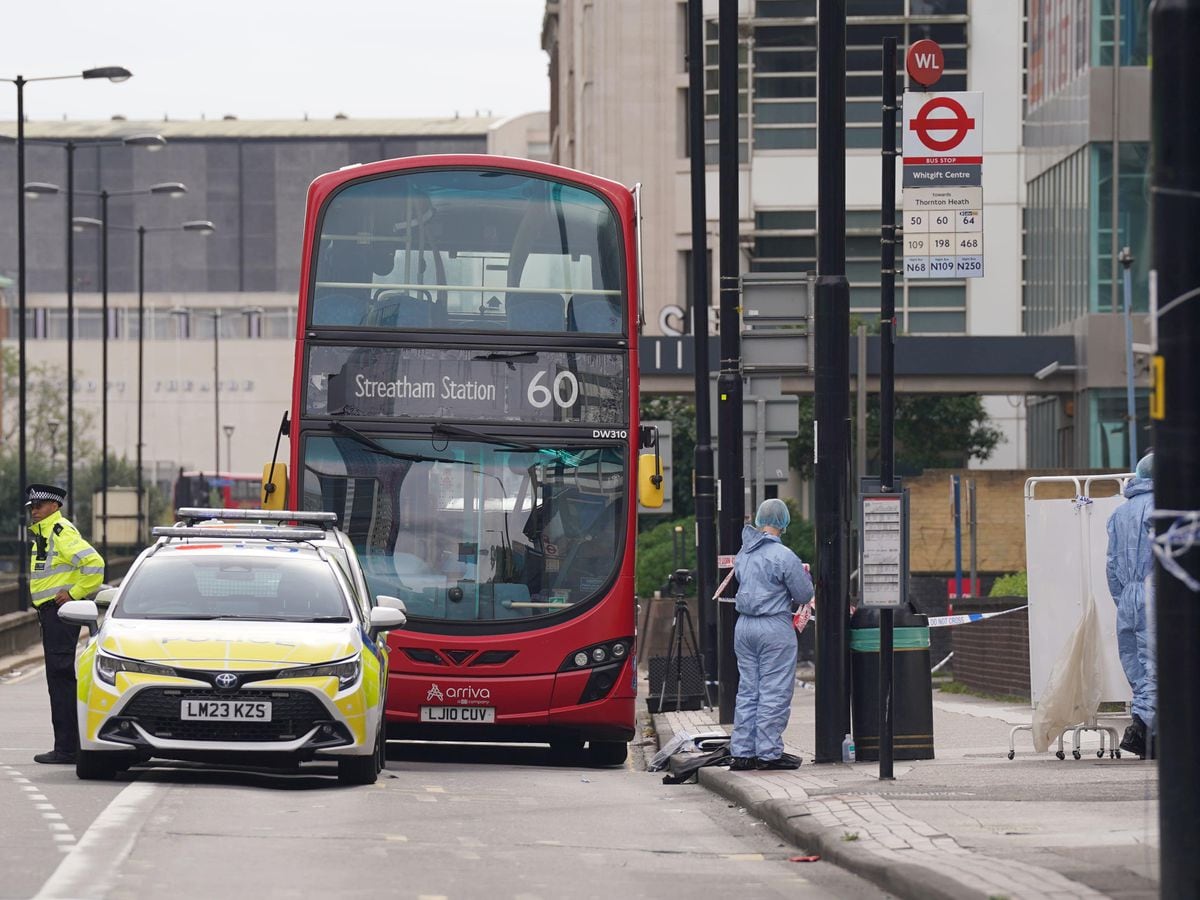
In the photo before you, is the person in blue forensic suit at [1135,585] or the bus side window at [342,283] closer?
the person in blue forensic suit at [1135,585]

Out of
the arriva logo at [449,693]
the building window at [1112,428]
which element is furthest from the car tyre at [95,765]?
the building window at [1112,428]

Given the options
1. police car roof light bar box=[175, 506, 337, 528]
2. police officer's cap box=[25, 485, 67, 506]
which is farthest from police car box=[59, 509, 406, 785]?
police officer's cap box=[25, 485, 67, 506]

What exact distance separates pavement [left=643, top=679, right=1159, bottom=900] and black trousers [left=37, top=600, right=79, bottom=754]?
401cm

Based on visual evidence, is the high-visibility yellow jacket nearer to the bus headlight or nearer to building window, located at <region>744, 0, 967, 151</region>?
the bus headlight

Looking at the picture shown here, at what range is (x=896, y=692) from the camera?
15.2 metres

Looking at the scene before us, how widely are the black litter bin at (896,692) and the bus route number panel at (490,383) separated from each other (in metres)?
3.39

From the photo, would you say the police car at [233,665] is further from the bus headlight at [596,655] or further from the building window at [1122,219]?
the building window at [1122,219]

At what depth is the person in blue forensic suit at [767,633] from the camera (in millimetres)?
15016

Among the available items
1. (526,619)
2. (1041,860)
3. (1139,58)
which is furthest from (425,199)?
(1139,58)

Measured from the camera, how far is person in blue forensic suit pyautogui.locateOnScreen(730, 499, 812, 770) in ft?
49.3

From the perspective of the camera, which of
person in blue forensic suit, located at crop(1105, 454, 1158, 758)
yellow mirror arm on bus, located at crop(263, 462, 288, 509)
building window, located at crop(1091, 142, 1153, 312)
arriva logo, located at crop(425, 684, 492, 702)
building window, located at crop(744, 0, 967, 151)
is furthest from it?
building window, located at crop(744, 0, 967, 151)

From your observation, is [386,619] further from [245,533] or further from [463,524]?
[463,524]

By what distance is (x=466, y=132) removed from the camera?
131m

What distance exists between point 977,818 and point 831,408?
14.1 ft
